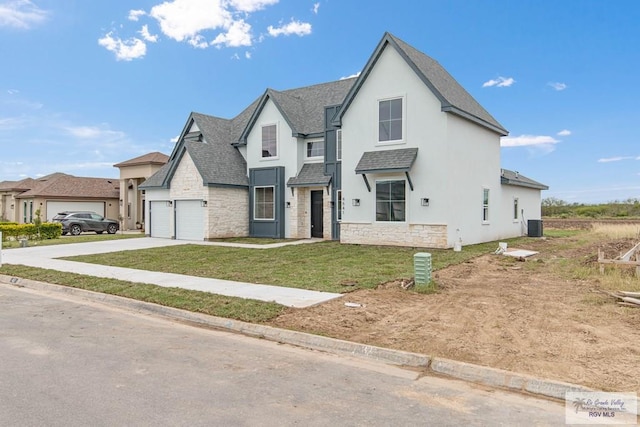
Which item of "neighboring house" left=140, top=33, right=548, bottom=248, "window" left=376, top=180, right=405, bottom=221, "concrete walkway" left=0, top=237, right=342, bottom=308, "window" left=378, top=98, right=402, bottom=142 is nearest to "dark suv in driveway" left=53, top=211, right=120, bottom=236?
"neighboring house" left=140, top=33, right=548, bottom=248

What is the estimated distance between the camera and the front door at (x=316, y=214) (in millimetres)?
22986

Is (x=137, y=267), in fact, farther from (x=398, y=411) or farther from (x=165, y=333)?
(x=398, y=411)

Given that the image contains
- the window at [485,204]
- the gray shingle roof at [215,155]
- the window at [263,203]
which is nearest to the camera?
the window at [485,204]

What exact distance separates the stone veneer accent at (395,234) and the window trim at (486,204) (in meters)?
4.50

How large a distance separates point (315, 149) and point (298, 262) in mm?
10474

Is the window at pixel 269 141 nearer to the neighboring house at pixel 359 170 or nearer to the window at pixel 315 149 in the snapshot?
the neighboring house at pixel 359 170

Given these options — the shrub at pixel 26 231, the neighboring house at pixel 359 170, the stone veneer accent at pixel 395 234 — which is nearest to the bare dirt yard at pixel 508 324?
the stone veneer accent at pixel 395 234

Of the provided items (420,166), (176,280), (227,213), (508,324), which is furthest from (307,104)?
(508,324)

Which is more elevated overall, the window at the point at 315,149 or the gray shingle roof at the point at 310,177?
the window at the point at 315,149

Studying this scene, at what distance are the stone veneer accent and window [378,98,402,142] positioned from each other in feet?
12.6

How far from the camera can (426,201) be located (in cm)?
1773

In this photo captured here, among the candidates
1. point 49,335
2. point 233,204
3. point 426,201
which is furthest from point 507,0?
point 49,335

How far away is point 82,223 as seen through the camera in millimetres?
30656

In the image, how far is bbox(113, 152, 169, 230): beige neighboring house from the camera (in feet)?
110
